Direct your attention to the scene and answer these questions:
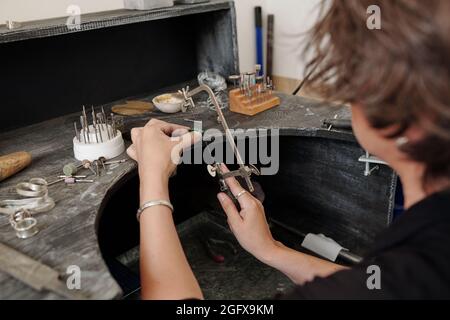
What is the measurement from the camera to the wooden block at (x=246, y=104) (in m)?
1.42

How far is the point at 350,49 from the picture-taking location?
2.06 ft

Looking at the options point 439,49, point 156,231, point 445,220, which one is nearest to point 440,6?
point 439,49

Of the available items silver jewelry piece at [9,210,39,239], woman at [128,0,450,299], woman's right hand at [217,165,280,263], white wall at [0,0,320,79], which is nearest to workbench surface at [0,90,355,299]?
silver jewelry piece at [9,210,39,239]

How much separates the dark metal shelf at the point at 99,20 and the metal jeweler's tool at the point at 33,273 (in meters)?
0.63

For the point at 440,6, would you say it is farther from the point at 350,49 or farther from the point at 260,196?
the point at 260,196

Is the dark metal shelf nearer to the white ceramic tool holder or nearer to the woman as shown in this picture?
the white ceramic tool holder

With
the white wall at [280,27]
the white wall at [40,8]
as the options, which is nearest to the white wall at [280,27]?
the white wall at [280,27]

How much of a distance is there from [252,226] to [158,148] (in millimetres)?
300

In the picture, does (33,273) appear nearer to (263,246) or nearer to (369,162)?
(263,246)

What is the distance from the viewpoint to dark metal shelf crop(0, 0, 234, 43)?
46.6 inches

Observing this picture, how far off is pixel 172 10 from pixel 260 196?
0.72 metres

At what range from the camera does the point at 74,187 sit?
105cm
